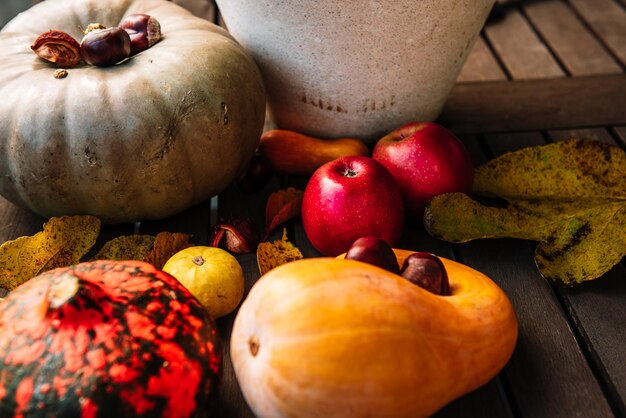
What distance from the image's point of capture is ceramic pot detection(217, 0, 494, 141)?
893mm

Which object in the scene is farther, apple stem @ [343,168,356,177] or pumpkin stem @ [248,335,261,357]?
apple stem @ [343,168,356,177]

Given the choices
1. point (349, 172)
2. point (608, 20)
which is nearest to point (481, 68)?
point (608, 20)

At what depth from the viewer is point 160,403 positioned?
0.53 metres

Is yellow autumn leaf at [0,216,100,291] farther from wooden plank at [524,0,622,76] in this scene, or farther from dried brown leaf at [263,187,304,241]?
wooden plank at [524,0,622,76]

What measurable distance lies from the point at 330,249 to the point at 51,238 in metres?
→ 0.35

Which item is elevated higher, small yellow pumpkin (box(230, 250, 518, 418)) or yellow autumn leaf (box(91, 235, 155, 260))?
small yellow pumpkin (box(230, 250, 518, 418))

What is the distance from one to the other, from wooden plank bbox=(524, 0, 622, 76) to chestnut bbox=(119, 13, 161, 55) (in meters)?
0.83

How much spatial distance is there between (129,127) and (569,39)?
41.6 inches

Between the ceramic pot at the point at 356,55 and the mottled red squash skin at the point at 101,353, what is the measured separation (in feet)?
1.57

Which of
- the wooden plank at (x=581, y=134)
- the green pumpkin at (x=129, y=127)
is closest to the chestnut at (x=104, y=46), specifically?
the green pumpkin at (x=129, y=127)

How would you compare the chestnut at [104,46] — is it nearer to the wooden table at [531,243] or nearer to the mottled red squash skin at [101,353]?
the wooden table at [531,243]

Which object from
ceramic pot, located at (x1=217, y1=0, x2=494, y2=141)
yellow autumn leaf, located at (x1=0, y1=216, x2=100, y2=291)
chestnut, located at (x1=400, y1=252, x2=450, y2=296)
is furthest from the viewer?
ceramic pot, located at (x1=217, y1=0, x2=494, y2=141)

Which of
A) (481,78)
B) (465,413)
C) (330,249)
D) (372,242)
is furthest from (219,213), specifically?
(481,78)

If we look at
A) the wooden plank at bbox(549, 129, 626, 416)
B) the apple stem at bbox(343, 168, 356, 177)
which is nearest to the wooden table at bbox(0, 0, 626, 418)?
the wooden plank at bbox(549, 129, 626, 416)
